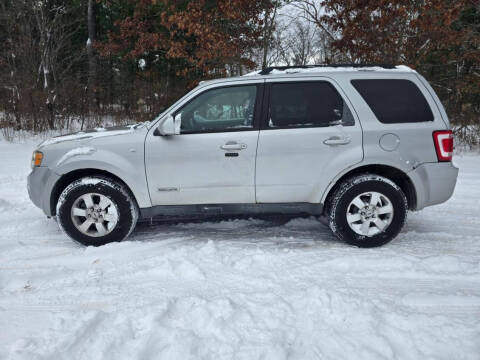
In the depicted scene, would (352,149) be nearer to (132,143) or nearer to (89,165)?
(132,143)

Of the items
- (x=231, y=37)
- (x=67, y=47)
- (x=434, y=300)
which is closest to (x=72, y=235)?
(x=434, y=300)

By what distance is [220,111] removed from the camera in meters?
4.19

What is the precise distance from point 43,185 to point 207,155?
1.86 m

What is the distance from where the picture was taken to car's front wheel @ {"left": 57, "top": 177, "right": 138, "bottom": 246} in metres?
4.04

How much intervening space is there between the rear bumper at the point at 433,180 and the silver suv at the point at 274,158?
1 centimetres

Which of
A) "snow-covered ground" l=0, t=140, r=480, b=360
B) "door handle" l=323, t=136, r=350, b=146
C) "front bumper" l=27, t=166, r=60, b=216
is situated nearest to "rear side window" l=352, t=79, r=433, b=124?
"door handle" l=323, t=136, r=350, b=146

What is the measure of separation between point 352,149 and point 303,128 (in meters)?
0.57

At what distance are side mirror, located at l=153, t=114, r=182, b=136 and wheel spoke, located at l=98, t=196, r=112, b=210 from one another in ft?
2.96

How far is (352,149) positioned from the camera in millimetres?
4000

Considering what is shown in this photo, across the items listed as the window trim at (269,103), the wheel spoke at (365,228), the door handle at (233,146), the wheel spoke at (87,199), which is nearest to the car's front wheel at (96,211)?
the wheel spoke at (87,199)

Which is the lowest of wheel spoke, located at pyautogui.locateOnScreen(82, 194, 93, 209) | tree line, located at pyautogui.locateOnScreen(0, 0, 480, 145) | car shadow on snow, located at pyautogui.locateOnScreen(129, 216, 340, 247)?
car shadow on snow, located at pyautogui.locateOnScreen(129, 216, 340, 247)

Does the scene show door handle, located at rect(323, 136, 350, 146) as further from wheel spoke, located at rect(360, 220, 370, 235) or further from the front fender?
the front fender

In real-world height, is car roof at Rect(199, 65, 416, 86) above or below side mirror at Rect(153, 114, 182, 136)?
above

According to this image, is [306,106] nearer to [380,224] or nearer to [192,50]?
[380,224]
